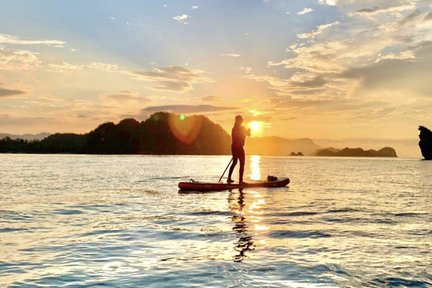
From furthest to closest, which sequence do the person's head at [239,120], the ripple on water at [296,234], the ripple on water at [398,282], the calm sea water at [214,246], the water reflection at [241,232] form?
the person's head at [239,120], the ripple on water at [296,234], the water reflection at [241,232], the calm sea water at [214,246], the ripple on water at [398,282]

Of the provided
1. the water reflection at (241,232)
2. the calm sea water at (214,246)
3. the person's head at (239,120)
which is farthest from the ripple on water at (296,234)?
the person's head at (239,120)

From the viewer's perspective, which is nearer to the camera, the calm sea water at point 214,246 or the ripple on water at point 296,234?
the calm sea water at point 214,246

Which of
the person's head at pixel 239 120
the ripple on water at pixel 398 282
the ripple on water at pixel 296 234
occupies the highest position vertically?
the person's head at pixel 239 120

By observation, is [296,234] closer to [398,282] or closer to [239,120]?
[398,282]

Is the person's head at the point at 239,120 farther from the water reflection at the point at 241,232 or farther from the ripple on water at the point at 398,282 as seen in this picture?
the ripple on water at the point at 398,282

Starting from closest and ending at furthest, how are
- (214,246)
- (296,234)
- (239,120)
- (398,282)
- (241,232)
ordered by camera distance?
(398,282) < (214,246) < (296,234) < (241,232) < (239,120)

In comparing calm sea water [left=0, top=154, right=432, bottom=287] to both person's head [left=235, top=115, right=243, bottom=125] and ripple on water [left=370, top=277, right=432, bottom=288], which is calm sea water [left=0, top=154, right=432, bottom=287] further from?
person's head [left=235, top=115, right=243, bottom=125]

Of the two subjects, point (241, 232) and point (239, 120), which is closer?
point (241, 232)

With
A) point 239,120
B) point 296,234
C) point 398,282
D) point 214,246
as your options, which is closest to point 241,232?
point 296,234

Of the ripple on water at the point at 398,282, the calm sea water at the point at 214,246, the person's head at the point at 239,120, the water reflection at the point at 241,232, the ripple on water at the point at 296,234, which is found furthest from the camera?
the person's head at the point at 239,120

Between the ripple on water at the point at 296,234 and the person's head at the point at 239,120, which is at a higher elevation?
the person's head at the point at 239,120

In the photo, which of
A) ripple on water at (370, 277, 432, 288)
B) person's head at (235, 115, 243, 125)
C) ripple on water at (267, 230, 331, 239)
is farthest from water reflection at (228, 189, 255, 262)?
person's head at (235, 115, 243, 125)

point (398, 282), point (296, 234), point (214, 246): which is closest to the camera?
point (398, 282)

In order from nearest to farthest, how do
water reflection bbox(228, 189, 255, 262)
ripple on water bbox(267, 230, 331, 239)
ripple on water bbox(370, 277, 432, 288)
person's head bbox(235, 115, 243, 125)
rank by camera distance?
ripple on water bbox(370, 277, 432, 288) → water reflection bbox(228, 189, 255, 262) → ripple on water bbox(267, 230, 331, 239) → person's head bbox(235, 115, 243, 125)
